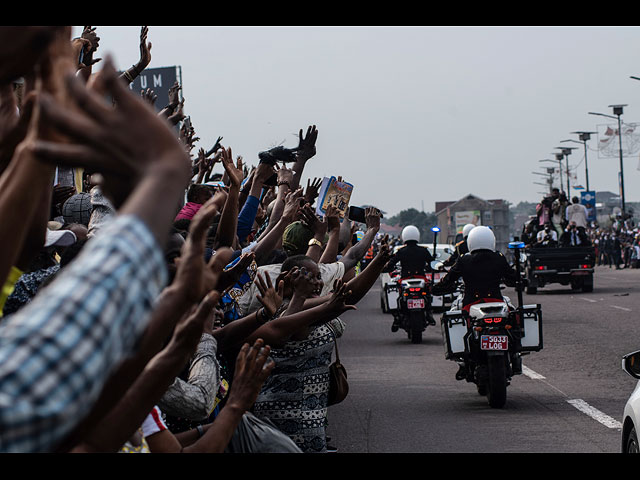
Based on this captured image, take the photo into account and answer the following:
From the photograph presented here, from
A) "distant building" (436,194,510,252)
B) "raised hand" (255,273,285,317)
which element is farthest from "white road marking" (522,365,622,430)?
"distant building" (436,194,510,252)

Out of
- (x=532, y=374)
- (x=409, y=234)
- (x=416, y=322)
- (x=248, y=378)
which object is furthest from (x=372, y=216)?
(x=409, y=234)

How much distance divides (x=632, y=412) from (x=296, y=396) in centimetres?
194

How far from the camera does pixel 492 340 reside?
10367 millimetres

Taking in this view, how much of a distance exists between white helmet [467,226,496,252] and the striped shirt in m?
9.84

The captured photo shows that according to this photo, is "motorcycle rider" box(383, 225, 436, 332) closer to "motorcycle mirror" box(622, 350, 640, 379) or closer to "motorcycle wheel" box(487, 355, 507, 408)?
"motorcycle wheel" box(487, 355, 507, 408)

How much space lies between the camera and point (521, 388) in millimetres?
12031

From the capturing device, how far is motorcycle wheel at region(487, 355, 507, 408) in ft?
33.9

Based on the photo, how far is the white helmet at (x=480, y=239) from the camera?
36.7 ft

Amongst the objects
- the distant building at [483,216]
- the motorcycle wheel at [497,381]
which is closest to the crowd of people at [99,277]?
the motorcycle wheel at [497,381]

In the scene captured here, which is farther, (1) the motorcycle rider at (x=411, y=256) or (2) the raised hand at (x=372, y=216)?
→ (1) the motorcycle rider at (x=411, y=256)

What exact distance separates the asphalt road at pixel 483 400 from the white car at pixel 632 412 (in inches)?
76.4

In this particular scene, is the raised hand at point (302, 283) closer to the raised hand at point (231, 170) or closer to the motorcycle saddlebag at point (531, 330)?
the raised hand at point (231, 170)

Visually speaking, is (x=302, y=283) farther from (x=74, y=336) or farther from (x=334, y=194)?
(x=74, y=336)
